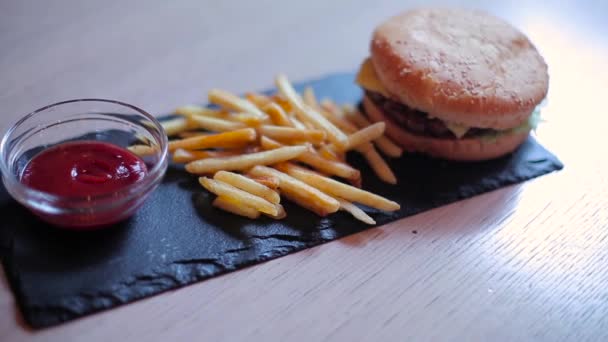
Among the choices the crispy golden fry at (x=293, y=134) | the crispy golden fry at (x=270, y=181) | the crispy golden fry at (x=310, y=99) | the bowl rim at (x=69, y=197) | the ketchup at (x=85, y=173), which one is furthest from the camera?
the crispy golden fry at (x=310, y=99)

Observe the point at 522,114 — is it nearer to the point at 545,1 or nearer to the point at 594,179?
the point at 594,179

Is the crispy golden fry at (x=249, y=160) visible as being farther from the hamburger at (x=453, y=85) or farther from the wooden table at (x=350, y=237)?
the hamburger at (x=453, y=85)

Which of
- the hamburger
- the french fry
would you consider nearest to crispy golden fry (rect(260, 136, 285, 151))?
the french fry

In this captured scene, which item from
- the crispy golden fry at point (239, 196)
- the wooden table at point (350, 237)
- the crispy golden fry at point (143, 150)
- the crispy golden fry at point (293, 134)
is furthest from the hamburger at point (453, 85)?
the crispy golden fry at point (143, 150)

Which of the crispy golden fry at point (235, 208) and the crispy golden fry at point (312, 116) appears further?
the crispy golden fry at point (312, 116)

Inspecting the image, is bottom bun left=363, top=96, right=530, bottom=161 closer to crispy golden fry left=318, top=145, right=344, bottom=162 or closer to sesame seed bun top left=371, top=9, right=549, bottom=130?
sesame seed bun top left=371, top=9, right=549, bottom=130
